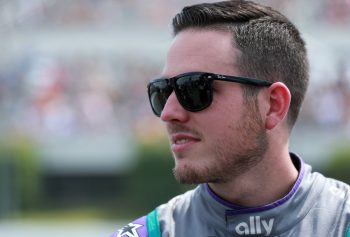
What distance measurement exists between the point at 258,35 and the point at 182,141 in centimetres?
41

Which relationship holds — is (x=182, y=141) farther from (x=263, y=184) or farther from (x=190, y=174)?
(x=263, y=184)

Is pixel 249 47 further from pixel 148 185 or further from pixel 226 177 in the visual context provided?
pixel 148 185

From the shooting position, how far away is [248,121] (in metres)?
2.56

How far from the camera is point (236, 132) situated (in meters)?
2.53

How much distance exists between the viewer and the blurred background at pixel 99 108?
12312 mm

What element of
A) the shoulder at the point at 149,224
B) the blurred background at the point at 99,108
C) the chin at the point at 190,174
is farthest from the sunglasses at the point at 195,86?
the blurred background at the point at 99,108

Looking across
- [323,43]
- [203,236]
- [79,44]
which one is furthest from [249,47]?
[79,44]

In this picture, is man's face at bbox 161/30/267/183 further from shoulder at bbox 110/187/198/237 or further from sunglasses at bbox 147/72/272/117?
shoulder at bbox 110/187/198/237

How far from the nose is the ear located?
10.8 inches

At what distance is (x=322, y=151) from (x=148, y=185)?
103 inches

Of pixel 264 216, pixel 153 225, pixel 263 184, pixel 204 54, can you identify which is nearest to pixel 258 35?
pixel 204 54

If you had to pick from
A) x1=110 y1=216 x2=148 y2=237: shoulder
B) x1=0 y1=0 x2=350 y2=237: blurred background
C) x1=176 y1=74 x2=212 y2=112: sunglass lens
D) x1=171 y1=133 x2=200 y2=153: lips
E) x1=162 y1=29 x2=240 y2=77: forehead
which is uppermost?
x1=0 y1=0 x2=350 y2=237: blurred background

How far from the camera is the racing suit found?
8.05ft

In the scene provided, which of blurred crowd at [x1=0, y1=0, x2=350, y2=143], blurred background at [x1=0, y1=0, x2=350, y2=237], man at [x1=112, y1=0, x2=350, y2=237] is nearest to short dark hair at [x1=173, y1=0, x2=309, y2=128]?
man at [x1=112, y1=0, x2=350, y2=237]
